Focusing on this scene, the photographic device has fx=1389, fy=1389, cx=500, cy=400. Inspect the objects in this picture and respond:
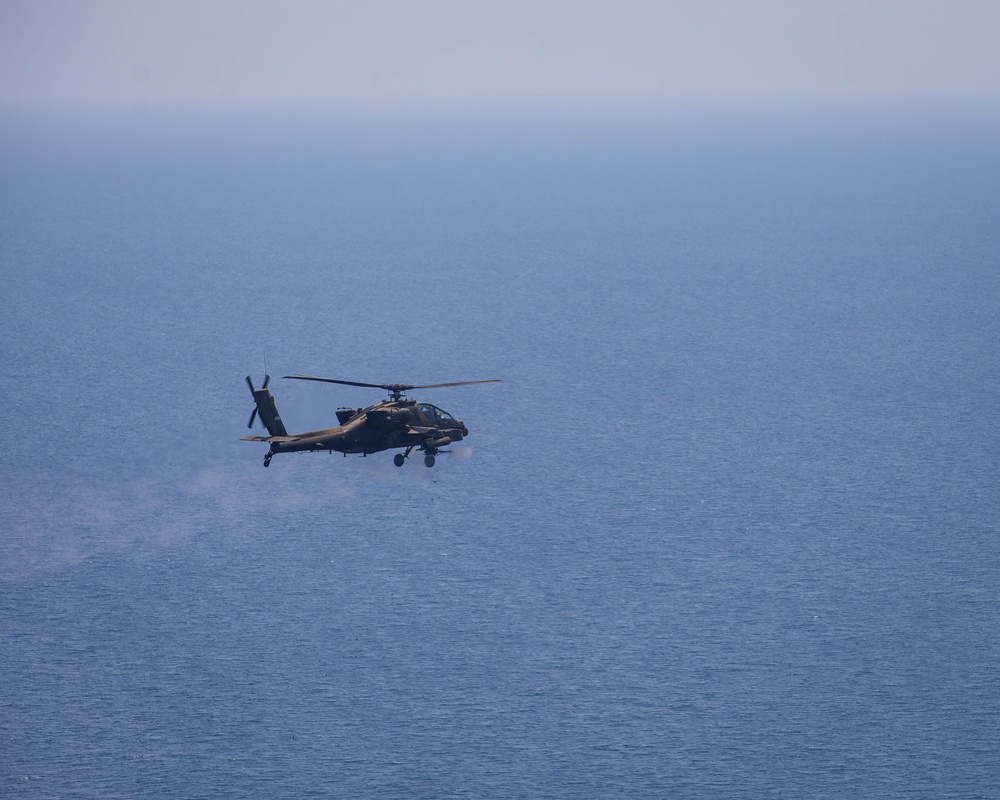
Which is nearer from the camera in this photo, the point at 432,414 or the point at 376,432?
the point at 376,432

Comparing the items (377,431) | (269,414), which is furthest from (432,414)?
(269,414)

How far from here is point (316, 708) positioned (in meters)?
174

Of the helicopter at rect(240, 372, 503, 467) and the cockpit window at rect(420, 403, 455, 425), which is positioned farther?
the cockpit window at rect(420, 403, 455, 425)

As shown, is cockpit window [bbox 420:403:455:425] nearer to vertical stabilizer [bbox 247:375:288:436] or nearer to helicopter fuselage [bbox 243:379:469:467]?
helicopter fuselage [bbox 243:379:469:467]

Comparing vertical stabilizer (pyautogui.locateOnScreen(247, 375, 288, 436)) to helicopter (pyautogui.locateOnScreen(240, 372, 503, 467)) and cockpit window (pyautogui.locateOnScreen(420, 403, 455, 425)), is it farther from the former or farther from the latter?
cockpit window (pyautogui.locateOnScreen(420, 403, 455, 425))

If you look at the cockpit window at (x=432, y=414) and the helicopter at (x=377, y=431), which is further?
the cockpit window at (x=432, y=414)

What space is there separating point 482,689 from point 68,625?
58648 millimetres

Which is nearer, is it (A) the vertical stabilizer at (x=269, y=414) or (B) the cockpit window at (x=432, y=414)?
(A) the vertical stabilizer at (x=269, y=414)

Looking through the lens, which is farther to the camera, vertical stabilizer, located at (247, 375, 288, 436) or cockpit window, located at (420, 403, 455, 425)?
cockpit window, located at (420, 403, 455, 425)

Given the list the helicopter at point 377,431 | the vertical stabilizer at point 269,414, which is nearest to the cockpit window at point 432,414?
the helicopter at point 377,431

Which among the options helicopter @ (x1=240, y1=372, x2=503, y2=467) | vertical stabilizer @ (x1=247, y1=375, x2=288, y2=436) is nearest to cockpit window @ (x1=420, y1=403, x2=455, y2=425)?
helicopter @ (x1=240, y1=372, x2=503, y2=467)

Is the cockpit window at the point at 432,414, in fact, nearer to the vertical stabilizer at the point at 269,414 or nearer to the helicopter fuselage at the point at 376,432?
the helicopter fuselage at the point at 376,432

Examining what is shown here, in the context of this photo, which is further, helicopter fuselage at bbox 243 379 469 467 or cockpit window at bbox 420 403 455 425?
cockpit window at bbox 420 403 455 425

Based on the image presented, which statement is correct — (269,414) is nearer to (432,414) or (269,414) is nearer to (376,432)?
(376,432)
